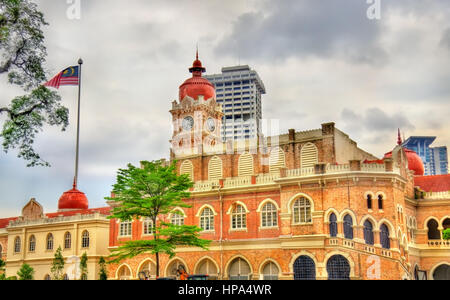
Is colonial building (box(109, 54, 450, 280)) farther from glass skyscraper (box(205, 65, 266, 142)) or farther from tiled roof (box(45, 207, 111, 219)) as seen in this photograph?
glass skyscraper (box(205, 65, 266, 142))

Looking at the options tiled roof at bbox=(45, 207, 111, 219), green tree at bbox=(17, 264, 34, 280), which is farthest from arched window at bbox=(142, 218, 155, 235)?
green tree at bbox=(17, 264, 34, 280)

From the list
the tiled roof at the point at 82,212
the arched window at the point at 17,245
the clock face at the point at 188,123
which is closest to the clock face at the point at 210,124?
the clock face at the point at 188,123

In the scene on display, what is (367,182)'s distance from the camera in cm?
3619

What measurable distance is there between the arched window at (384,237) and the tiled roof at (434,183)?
365 inches

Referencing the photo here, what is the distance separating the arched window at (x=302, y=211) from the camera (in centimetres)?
3725

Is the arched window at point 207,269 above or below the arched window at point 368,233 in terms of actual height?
below

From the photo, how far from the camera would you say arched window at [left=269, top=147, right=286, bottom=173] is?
43125 millimetres

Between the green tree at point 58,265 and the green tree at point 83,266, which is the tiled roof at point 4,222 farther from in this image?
the green tree at point 83,266
